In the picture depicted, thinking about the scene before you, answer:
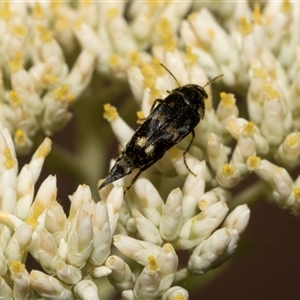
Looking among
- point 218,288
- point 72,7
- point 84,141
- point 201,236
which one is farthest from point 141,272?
point 218,288

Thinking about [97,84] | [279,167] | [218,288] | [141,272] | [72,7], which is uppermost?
[72,7]

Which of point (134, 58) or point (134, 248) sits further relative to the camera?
point (134, 58)

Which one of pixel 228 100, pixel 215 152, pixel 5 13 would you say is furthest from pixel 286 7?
pixel 5 13

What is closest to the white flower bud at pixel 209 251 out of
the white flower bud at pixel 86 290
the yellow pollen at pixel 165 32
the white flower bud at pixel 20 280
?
the white flower bud at pixel 86 290

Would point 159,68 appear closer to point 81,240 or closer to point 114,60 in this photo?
point 114,60

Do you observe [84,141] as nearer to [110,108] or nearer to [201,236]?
[110,108]
